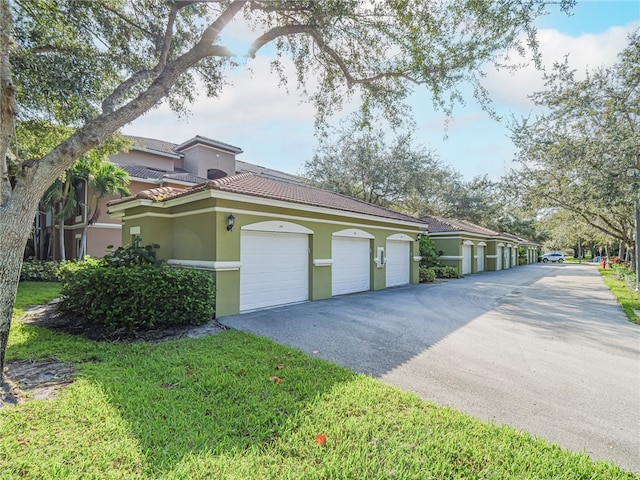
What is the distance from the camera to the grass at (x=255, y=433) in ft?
8.73

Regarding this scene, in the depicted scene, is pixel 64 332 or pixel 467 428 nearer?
pixel 467 428

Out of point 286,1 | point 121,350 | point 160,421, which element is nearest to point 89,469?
point 160,421

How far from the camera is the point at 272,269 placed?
9.27 metres

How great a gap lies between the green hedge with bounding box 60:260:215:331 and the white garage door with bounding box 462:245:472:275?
19938 millimetres

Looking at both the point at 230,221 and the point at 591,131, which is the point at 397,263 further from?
the point at 230,221

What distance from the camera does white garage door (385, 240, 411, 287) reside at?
47.7ft

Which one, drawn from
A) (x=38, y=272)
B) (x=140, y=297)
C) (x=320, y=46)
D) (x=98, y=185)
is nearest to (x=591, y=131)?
(x=320, y=46)

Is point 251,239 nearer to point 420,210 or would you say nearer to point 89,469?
point 89,469

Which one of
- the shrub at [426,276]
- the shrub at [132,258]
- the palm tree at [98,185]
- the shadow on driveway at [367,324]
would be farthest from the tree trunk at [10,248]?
the shrub at [426,276]

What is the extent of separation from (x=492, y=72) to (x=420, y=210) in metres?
21.5

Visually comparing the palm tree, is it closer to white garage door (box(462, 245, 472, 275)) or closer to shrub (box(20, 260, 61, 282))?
shrub (box(20, 260, 61, 282))

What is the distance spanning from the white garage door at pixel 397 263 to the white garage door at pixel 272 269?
558cm

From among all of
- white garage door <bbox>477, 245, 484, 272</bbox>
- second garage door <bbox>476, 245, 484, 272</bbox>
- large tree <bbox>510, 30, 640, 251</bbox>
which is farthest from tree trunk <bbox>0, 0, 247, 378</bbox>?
white garage door <bbox>477, 245, 484, 272</bbox>

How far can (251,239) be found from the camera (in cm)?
865
